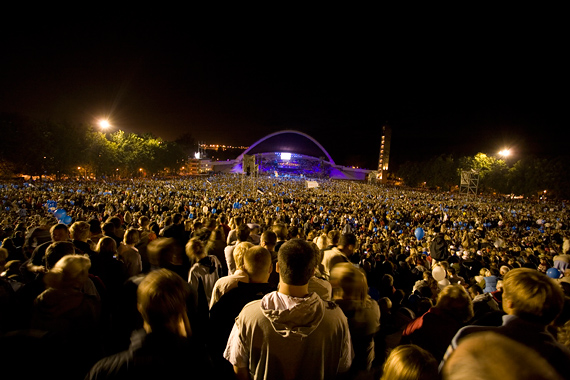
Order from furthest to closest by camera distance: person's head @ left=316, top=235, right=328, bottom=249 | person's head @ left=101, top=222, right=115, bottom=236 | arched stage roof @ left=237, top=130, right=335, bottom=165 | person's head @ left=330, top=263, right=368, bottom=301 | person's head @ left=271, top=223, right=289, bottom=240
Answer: arched stage roof @ left=237, top=130, right=335, bottom=165 < person's head @ left=271, top=223, right=289, bottom=240 < person's head @ left=101, top=222, right=115, bottom=236 < person's head @ left=316, top=235, right=328, bottom=249 < person's head @ left=330, top=263, right=368, bottom=301

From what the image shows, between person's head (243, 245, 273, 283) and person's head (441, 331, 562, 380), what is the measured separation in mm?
1355

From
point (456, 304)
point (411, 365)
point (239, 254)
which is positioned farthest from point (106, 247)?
point (456, 304)

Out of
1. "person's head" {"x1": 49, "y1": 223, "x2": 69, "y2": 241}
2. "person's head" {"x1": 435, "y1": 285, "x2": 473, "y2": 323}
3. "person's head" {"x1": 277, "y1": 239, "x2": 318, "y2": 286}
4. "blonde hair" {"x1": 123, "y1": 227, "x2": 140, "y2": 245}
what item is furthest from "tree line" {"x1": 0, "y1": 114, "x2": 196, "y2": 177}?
"person's head" {"x1": 435, "y1": 285, "x2": 473, "y2": 323}

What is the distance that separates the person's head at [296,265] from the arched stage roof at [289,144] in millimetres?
103426

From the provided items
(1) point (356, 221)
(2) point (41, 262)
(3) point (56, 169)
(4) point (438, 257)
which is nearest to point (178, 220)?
(2) point (41, 262)

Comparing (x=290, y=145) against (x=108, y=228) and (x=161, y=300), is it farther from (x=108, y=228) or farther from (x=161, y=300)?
(x=161, y=300)

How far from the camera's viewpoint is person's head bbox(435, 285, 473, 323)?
2.14 metres

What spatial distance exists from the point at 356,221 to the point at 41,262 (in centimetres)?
1178

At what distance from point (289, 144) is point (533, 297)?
108 meters

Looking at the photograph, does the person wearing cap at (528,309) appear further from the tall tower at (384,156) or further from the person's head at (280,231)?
the tall tower at (384,156)

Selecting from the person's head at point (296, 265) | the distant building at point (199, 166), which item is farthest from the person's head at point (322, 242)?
the distant building at point (199, 166)

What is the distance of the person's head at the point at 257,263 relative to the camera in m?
2.21

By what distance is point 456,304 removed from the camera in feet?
7.02

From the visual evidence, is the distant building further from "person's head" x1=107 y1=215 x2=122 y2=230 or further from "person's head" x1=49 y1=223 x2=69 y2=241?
"person's head" x1=49 y1=223 x2=69 y2=241
